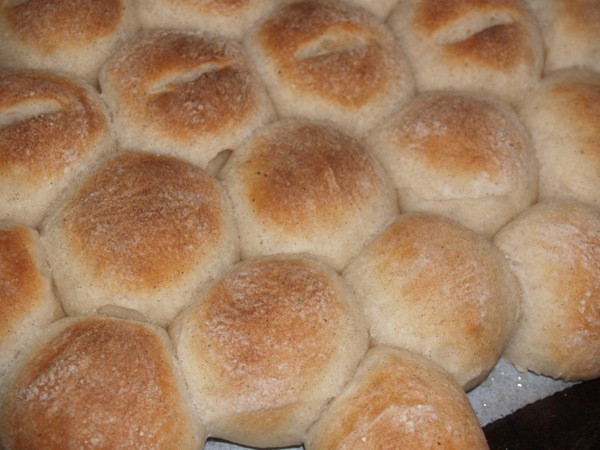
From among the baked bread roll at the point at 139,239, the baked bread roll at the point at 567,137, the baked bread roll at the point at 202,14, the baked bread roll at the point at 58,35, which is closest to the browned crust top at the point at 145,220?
the baked bread roll at the point at 139,239

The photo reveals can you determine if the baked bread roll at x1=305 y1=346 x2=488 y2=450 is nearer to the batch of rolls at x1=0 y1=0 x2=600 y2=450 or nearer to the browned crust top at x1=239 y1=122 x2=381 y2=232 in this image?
the batch of rolls at x1=0 y1=0 x2=600 y2=450

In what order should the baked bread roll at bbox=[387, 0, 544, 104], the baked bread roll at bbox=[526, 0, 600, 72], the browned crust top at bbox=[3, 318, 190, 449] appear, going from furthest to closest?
the baked bread roll at bbox=[526, 0, 600, 72], the baked bread roll at bbox=[387, 0, 544, 104], the browned crust top at bbox=[3, 318, 190, 449]

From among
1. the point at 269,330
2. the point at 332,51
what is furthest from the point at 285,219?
the point at 332,51

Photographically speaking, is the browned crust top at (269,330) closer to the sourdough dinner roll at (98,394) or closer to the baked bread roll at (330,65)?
the sourdough dinner roll at (98,394)

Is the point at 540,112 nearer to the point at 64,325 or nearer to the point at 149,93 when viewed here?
the point at 149,93

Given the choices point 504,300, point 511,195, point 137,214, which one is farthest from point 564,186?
point 137,214

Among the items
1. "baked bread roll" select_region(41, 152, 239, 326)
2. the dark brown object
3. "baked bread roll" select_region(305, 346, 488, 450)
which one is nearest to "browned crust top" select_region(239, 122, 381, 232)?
"baked bread roll" select_region(41, 152, 239, 326)

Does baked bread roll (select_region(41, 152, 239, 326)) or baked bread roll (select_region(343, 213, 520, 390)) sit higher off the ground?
baked bread roll (select_region(41, 152, 239, 326))
